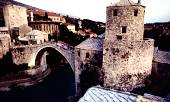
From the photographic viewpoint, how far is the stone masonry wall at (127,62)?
17969 mm

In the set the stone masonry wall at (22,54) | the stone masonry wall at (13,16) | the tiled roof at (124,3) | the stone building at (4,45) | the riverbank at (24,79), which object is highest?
the stone masonry wall at (13,16)

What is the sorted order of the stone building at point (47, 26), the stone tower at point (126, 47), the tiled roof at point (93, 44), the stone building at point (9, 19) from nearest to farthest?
1. the stone tower at point (126, 47)
2. the tiled roof at point (93, 44)
3. the stone building at point (9, 19)
4. the stone building at point (47, 26)

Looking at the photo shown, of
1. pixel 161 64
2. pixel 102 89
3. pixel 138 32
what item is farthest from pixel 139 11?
pixel 102 89

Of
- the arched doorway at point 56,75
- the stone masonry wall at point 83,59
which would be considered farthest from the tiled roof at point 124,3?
the arched doorway at point 56,75

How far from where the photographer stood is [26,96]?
87.9ft

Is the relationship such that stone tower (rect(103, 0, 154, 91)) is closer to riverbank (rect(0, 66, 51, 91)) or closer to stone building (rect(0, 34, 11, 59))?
riverbank (rect(0, 66, 51, 91))

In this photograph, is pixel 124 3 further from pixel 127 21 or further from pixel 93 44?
pixel 93 44

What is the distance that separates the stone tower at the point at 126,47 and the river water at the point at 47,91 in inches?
404

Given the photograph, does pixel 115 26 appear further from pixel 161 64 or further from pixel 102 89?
pixel 102 89

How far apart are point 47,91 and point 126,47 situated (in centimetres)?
1616

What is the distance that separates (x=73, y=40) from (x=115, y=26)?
23.1 m

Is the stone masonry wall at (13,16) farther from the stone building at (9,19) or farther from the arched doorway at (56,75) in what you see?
the arched doorway at (56,75)

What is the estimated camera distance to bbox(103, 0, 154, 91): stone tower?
58.1 feet

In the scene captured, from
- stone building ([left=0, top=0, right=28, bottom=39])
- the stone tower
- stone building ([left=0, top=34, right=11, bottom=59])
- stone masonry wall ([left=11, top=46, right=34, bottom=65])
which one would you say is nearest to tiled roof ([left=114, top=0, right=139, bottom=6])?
the stone tower
